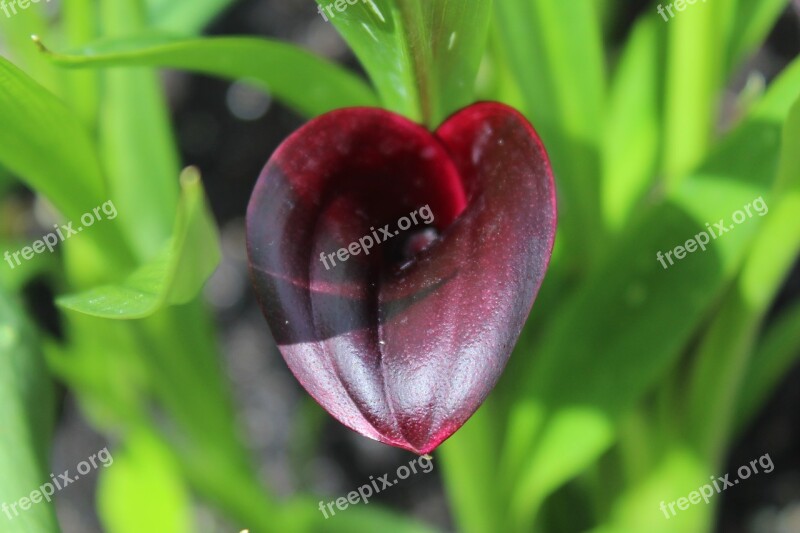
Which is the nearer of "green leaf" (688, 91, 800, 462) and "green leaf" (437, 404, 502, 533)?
"green leaf" (688, 91, 800, 462)

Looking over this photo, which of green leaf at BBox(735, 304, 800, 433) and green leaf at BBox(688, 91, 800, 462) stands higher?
green leaf at BBox(688, 91, 800, 462)

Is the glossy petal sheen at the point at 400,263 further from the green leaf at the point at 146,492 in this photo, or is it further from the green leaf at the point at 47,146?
the green leaf at the point at 146,492

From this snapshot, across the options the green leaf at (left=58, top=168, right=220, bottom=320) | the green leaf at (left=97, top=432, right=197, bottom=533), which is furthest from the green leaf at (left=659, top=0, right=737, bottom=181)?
the green leaf at (left=97, top=432, right=197, bottom=533)

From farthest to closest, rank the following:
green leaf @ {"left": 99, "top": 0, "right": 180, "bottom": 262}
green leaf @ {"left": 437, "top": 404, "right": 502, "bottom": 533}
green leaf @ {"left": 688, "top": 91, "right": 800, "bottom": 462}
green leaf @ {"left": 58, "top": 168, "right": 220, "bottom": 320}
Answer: green leaf @ {"left": 99, "top": 0, "right": 180, "bottom": 262} < green leaf @ {"left": 437, "top": 404, "right": 502, "bottom": 533} < green leaf @ {"left": 688, "top": 91, "right": 800, "bottom": 462} < green leaf @ {"left": 58, "top": 168, "right": 220, "bottom": 320}

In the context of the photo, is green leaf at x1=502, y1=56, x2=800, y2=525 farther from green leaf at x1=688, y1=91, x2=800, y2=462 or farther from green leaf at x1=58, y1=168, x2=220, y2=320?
green leaf at x1=58, y1=168, x2=220, y2=320

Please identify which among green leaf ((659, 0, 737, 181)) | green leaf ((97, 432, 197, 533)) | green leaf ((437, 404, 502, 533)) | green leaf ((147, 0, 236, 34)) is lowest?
green leaf ((97, 432, 197, 533))

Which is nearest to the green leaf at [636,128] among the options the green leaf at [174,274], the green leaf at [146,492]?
the green leaf at [174,274]

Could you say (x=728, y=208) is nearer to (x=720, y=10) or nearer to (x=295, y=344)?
(x=720, y=10)
